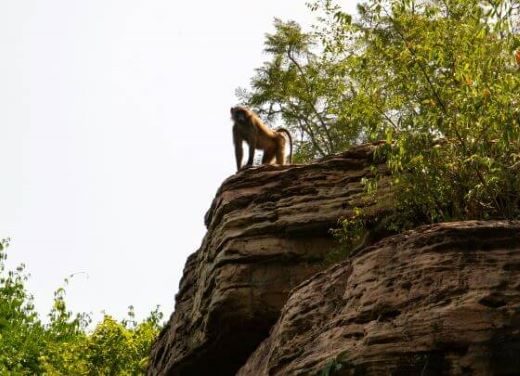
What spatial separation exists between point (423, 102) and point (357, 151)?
282 cm

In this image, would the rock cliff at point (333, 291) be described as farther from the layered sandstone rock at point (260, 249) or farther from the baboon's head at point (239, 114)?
the baboon's head at point (239, 114)

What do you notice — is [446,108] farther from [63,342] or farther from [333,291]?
[63,342]

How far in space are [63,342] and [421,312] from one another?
76.2 ft

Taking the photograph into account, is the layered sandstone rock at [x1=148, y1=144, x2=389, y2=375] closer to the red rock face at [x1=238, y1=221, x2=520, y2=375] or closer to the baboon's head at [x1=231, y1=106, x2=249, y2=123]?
the red rock face at [x1=238, y1=221, x2=520, y2=375]

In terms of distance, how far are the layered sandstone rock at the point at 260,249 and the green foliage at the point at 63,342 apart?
8.41 metres

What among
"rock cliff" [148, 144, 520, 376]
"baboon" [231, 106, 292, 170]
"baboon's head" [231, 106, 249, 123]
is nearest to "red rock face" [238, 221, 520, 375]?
"rock cliff" [148, 144, 520, 376]

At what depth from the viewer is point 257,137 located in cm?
1858

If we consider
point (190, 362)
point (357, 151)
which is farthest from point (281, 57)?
point (190, 362)

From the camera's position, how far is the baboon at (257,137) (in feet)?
60.8

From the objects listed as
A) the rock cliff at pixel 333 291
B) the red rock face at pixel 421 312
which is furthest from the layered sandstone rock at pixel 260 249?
the red rock face at pixel 421 312

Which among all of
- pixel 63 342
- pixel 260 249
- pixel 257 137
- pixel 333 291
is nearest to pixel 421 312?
pixel 333 291

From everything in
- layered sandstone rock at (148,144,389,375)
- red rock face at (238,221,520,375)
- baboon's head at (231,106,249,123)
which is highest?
baboon's head at (231,106,249,123)

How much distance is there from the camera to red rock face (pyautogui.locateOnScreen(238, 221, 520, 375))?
28.1 ft

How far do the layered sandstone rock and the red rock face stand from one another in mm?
2769
